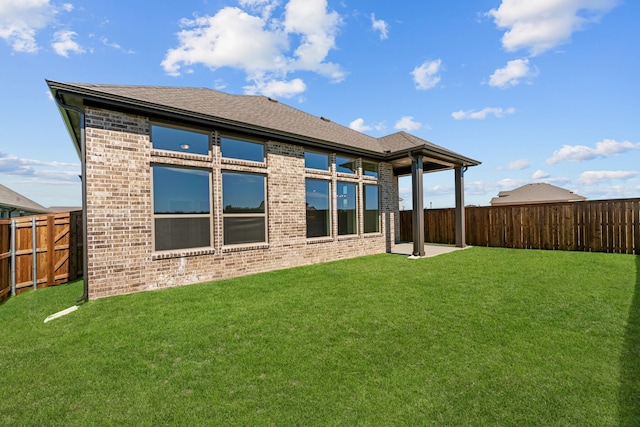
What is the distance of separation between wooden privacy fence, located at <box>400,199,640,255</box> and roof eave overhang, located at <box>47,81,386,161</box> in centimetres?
839

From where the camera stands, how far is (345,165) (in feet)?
32.8

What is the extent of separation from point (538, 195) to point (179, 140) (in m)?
33.4

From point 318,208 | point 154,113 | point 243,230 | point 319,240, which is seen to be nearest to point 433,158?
point 318,208

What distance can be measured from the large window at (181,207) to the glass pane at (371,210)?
593 centimetres

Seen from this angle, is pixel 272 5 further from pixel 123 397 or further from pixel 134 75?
pixel 123 397

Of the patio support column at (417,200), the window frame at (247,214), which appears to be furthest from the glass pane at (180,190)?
the patio support column at (417,200)

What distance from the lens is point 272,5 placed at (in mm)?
7887

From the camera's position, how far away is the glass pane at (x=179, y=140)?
20.5 feet

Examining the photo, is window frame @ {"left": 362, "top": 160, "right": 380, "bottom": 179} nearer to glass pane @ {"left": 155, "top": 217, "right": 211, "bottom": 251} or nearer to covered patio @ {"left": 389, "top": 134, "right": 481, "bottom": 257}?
covered patio @ {"left": 389, "top": 134, "right": 481, "bottom": 257}

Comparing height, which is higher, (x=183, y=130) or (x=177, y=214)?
(x=183, y=130)

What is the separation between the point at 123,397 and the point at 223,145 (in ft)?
19.1

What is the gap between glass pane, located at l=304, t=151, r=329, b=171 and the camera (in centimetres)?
891

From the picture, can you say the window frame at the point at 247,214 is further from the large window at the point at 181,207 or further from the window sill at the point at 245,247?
the large window at the point at 181,207

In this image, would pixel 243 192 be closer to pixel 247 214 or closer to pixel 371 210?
pixel 247 214
